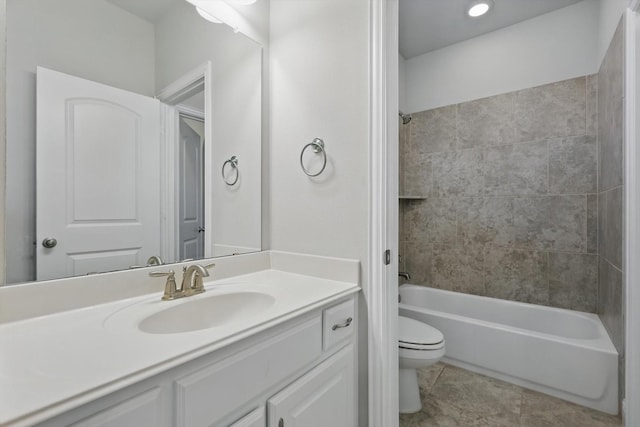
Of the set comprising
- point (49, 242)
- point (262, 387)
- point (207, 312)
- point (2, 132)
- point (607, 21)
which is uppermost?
point (607, 21)

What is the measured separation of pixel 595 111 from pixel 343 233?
2149mm

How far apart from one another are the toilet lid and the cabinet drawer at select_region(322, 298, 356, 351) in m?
0.67

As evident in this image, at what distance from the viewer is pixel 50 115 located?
895mm

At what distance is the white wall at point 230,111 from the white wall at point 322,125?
10cm

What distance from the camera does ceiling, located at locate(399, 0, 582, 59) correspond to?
6.84 ft

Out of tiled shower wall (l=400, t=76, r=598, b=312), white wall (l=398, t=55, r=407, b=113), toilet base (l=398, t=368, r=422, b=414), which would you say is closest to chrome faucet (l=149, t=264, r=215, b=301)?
toilet base (l=398, t=368, r=422, b=414)

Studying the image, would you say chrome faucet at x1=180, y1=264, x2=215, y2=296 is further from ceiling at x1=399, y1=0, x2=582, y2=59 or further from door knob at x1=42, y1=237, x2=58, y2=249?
ceiling at x1=399, y1=0, x2=582, y2=59

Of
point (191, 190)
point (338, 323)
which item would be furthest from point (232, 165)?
point (338, 323)

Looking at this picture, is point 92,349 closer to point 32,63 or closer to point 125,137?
point 125,137

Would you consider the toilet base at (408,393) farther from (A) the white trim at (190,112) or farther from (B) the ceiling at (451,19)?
(B) the ceiling at (451,19)

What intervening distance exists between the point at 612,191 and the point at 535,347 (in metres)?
1.04

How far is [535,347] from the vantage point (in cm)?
184

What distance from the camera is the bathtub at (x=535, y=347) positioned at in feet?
5.40

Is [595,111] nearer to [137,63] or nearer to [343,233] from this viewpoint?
[343,233]
